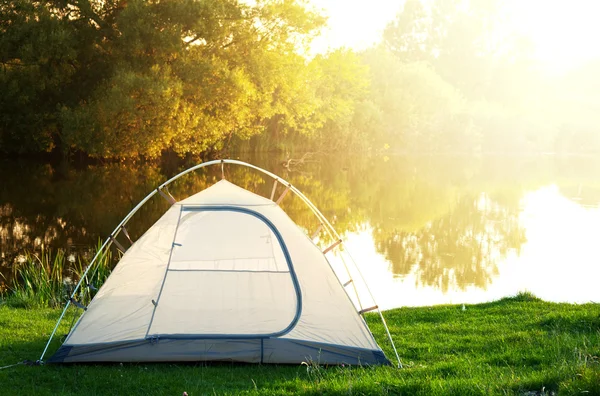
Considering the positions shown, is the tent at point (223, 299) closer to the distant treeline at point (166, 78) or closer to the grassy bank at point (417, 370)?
the grassy bank at point (417, 370)

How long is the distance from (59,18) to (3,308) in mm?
23055

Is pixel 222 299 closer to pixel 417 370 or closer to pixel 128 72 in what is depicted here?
pixel 417 370

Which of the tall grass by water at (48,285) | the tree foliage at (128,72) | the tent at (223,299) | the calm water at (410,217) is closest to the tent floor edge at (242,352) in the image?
the tent at (223,299)

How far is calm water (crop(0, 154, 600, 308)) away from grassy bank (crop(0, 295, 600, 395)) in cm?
395

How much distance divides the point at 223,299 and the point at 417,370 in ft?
6.13

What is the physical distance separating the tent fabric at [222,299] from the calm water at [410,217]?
4.54 m

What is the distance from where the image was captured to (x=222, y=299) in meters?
6.23

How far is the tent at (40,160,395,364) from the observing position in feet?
19.2

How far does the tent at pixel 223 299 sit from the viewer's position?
19.2 ft

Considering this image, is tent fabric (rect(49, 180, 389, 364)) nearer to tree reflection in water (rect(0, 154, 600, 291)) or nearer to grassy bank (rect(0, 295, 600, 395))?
grassy bank (rect(0, 295, 600, 395))

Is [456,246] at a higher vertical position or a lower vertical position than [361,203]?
lower

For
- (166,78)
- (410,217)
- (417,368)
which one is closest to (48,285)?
(417,368)

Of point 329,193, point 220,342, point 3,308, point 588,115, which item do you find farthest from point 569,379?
point 588,115

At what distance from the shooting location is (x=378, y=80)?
51.5 m
